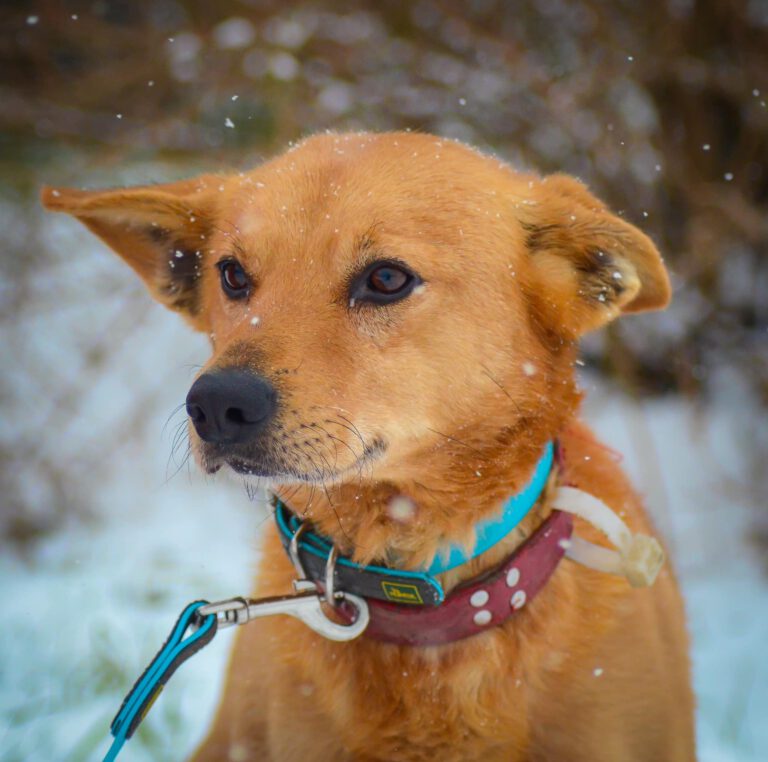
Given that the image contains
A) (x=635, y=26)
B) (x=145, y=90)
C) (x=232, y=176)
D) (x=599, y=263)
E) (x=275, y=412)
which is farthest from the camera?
(x=145, y=90)

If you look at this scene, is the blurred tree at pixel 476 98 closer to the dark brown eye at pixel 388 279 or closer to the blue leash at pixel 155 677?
the dark brown eye at pixel 388 279

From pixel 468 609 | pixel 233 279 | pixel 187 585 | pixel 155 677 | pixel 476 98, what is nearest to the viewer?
pixel 155 677

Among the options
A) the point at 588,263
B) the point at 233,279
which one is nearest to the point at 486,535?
the point at 588,263

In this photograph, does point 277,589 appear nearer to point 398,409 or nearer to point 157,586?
point 398,409

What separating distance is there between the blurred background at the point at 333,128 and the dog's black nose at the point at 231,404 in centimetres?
303

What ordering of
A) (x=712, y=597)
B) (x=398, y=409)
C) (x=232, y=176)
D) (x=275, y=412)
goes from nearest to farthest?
(x=275, y=412)
(x=398, y=409)
(x=232, y=176)
(x=712, y=597)

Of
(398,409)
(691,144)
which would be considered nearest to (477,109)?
(691,144)

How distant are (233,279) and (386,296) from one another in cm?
49

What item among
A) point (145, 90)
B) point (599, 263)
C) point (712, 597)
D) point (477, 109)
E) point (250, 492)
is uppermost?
point (599, 263)

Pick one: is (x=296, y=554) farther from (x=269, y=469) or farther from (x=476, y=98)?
(x=476, y=98)

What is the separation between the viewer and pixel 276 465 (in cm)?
180

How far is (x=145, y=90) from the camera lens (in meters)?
5.60

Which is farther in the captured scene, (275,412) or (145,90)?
(145,90)

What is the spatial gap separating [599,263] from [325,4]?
4.00 m
